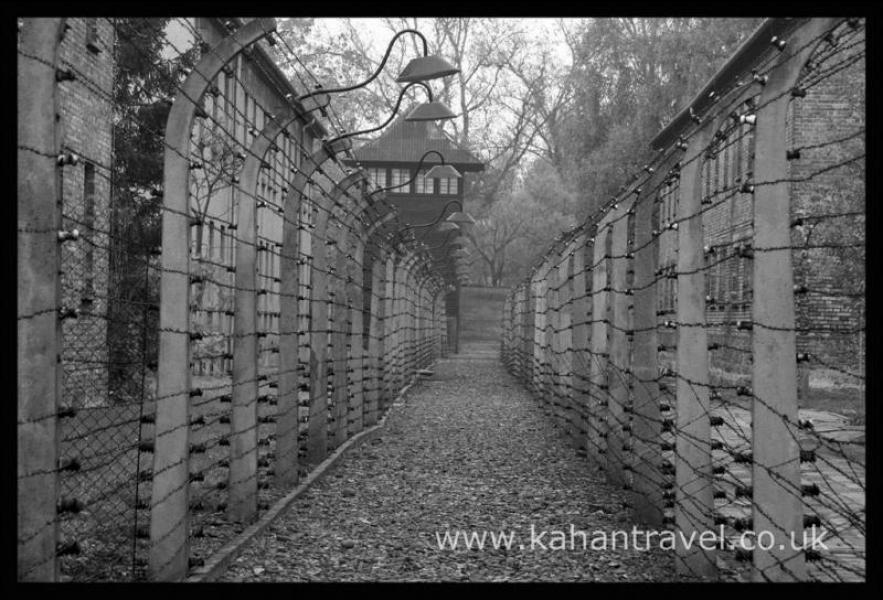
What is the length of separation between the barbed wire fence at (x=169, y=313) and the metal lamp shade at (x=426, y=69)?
29.0 inches

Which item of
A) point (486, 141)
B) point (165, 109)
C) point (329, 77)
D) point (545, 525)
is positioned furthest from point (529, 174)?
point (545, 525)

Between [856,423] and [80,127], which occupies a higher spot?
[80,127]

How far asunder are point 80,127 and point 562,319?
6267mm

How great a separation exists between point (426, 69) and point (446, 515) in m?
3.26

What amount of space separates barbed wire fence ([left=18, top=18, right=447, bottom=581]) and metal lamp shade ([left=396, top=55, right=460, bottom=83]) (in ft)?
2.42

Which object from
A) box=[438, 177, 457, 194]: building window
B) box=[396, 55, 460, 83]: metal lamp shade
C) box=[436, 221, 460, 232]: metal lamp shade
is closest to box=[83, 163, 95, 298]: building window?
box=[396, 55, 460, 83]: metal lamp shade

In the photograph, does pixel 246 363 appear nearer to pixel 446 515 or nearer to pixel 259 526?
pixel 259 526

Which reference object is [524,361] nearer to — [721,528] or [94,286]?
[94,286]

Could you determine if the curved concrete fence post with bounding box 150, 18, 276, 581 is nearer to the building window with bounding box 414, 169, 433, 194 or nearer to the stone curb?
the stone curb

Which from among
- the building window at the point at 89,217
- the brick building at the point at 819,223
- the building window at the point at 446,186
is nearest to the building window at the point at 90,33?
the building window at the point at 89,217

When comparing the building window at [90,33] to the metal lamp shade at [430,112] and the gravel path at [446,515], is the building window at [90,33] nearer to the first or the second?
the metal lamp shade at [430,112]

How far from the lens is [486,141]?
179 ft

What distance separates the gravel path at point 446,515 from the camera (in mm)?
5930

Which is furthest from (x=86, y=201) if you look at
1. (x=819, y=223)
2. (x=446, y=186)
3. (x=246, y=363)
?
(x=446, y=186)
